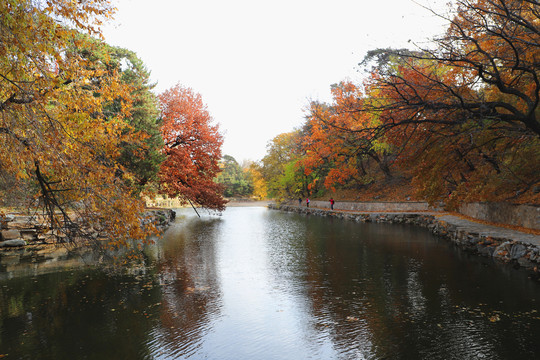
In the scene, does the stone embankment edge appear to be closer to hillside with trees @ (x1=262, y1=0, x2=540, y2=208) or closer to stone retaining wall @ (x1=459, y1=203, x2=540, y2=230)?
stone retaining wall @ (x1=459, y1=203, x2=540, y2=230)

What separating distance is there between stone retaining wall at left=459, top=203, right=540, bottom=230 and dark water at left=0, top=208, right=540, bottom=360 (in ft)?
8.24

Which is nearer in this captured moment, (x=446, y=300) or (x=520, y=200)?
(x=446, y=300)

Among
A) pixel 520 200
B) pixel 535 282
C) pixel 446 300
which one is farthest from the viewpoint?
pixel 520 200

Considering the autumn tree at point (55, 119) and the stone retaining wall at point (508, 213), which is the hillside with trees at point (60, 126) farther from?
the stone retaining wall at point (508, 213)

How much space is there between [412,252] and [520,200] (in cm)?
484

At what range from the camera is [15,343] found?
582 centimetres

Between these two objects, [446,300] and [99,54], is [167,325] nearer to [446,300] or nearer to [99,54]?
[446,300]

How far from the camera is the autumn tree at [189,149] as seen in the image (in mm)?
23844

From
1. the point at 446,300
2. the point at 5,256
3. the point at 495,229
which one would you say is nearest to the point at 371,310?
the point at 446,300

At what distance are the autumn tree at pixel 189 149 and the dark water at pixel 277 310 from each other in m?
12.3

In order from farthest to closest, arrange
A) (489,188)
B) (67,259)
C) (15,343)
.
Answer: (489,188) < (67,259) < (15,343)

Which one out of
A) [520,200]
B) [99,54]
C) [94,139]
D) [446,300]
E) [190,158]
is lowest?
[446,300]

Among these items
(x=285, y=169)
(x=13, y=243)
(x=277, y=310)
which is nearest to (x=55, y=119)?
(x=277, y=310)

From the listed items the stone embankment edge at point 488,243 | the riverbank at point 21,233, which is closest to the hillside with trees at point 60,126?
the riverbank at point 21,233
